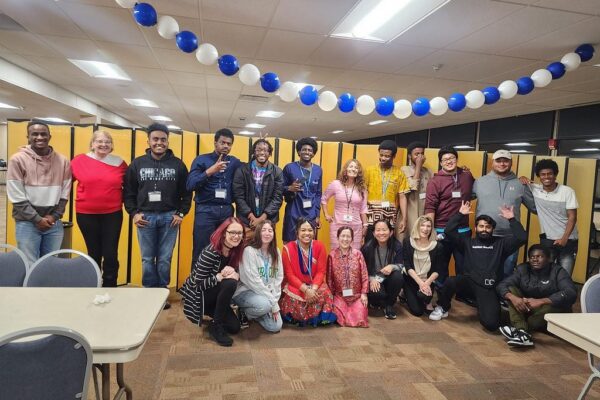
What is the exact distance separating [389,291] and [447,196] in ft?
3.55

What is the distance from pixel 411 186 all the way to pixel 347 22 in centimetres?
168

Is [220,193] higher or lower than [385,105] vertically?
lower

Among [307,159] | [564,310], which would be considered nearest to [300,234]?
[307,159]

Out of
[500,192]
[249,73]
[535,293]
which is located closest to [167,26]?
[249,73]

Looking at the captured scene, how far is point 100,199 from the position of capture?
114 inches

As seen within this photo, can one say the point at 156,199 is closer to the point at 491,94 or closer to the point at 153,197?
the point at 153,197

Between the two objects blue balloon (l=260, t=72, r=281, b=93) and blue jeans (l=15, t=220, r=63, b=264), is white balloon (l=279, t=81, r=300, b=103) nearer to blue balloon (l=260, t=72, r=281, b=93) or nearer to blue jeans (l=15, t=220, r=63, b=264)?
blue balloon (l=260, t=72, r=281, b=93)

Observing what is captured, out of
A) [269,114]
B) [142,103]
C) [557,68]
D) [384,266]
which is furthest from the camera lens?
[269,114]

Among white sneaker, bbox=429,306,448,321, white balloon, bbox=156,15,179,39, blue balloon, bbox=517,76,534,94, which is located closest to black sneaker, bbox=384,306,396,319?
white sneaker, bbox=429,306,448,321

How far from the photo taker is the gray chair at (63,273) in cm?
191

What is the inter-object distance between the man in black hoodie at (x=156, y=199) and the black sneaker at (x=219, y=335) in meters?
0.69

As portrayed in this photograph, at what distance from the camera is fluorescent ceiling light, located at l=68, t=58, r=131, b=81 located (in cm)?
528

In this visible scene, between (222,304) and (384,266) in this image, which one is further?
(384,266)

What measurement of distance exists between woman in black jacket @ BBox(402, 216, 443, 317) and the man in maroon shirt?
7.1 inches
